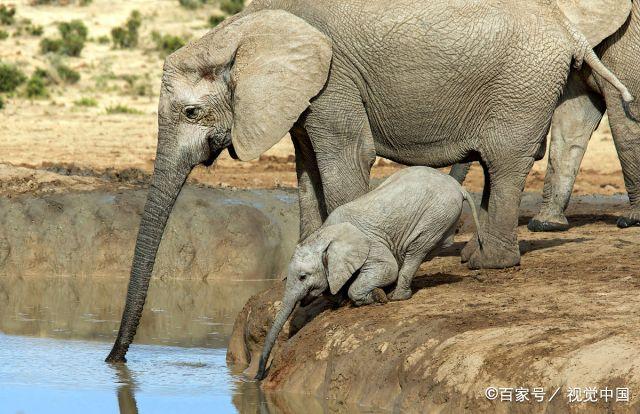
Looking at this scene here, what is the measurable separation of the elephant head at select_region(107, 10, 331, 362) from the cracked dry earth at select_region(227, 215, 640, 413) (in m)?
0.92

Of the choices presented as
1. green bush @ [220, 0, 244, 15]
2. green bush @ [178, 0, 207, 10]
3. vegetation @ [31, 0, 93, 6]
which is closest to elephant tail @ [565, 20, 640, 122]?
vegetation @ [31, 0, 93, 6]

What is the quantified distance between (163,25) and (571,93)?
59.2 feet

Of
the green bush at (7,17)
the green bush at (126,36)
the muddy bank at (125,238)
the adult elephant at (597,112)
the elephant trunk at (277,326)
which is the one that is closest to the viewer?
the elephant trunk at (277,326)

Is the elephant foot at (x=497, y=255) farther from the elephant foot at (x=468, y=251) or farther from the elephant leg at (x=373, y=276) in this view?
the elephant leg at (x=373, y=276)

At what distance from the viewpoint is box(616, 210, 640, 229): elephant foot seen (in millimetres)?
9984

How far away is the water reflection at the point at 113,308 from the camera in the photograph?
9227 mm

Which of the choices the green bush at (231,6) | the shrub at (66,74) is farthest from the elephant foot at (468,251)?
the green bush at (231,6)

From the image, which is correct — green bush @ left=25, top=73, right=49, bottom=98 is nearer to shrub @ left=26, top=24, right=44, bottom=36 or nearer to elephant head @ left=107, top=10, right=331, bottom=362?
shrub @ left=26, top=24, right=44, bottom=36

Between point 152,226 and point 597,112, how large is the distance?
3.81 metres

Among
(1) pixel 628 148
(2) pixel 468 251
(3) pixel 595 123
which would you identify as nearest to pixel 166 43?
(3) pixel 595 123

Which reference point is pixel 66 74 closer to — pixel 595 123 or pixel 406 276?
pixel 595 123

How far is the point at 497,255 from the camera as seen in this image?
27.0ft

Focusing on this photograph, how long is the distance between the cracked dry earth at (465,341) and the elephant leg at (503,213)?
0.41 feet

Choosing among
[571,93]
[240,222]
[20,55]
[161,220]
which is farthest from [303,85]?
[20,55]
